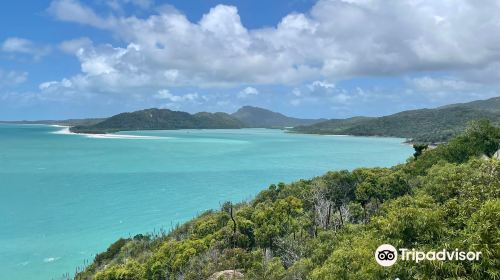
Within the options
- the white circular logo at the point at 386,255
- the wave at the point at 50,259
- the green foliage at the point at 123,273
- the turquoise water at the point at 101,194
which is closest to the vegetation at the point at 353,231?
the green foliage at the point at 123,273

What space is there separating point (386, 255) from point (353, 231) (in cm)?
938

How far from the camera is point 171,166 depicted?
314 feet

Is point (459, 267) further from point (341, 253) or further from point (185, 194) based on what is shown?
point (185, 194)

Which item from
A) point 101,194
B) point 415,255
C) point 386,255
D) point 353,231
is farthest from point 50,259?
point 415,255

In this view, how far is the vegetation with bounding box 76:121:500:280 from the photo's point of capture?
1109cm

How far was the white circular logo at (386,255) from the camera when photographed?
12.0 metres

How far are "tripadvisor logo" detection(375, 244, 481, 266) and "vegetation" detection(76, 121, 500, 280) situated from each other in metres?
0.15

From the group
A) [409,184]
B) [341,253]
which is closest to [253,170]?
[409,184]

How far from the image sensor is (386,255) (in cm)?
1230

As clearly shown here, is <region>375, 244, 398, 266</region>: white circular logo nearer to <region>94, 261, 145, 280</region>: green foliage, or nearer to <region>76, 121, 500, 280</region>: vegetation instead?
<region>76, 121, 500, 280</region>: vegetation

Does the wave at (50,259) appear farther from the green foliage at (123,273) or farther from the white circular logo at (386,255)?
the white circular logo at (386,255)

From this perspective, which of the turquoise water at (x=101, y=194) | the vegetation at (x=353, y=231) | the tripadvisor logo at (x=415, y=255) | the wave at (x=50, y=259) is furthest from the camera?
the turquoise water at (x=101, y=194)

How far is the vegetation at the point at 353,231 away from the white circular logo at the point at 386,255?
22 cm

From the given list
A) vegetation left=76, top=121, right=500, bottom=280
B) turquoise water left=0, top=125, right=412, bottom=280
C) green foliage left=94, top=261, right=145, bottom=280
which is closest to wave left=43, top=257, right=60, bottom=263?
turquoise water left=0, top=125, right=412, bottom=280
